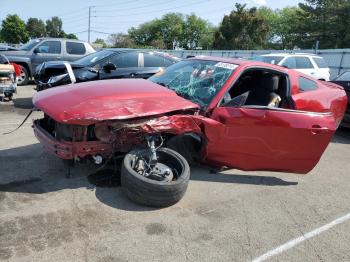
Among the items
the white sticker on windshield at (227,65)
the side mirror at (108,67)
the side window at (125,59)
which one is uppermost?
the white sticker on windshield at (227,65)

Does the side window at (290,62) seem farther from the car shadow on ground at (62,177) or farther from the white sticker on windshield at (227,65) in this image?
the car shadow on ground at (62,177)

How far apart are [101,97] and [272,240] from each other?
242 centimetres

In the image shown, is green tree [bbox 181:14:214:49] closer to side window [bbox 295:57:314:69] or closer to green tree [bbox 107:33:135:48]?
green tree [bbox 107:33:135:48]

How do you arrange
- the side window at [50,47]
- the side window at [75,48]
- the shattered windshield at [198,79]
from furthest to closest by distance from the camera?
the side window at [75,48]
the side window at [50,47]
the shattered windshield at [198,79]

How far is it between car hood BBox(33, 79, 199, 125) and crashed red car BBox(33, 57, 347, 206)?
11 millimetres

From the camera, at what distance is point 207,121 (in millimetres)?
4918

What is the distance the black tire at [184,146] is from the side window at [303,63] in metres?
9.90

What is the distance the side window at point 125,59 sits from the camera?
398 inches

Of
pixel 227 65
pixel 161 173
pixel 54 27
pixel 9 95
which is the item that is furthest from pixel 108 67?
pixel 54 27

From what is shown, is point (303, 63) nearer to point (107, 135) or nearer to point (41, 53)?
point (41, 53)

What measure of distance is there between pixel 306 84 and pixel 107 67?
4.90 m

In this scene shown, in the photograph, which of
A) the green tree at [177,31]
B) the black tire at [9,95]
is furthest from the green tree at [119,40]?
the black tire at [9,95]

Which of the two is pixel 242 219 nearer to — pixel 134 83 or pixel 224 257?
pixel 224 257

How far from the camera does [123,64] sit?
1015 centimetres
